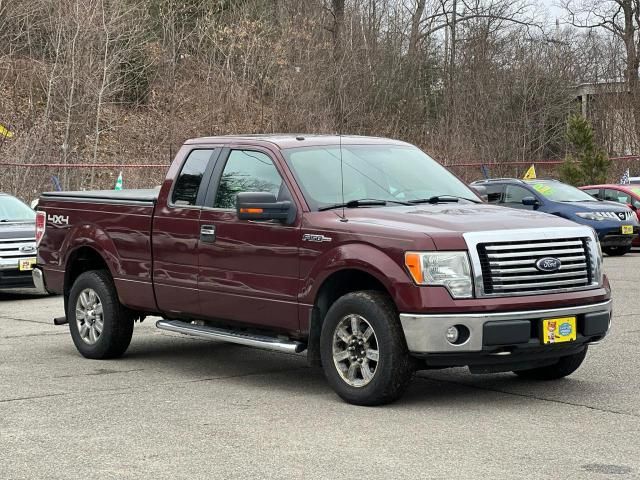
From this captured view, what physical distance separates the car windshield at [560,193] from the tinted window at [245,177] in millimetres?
14905

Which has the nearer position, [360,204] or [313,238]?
[313,238]

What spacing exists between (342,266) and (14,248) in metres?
9.59

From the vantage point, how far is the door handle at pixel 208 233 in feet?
29.7

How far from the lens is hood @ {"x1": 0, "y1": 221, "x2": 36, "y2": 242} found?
16500 millimetres

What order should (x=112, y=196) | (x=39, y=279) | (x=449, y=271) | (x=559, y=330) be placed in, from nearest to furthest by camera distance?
(x=449, y=271) → (x=559, y=330) → (x=112, y=196) → (x=39, y=279)

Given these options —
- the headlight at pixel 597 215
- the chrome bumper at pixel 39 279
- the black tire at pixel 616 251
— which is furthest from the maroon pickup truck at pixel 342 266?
the black tire at pixel 616 251

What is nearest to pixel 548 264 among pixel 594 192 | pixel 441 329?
pixel 441 329

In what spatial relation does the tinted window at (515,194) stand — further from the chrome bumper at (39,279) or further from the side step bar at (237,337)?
the side step bar at (237,337)

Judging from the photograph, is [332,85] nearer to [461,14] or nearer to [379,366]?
[461,14]

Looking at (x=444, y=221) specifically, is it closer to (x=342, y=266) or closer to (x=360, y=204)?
(x=342, y=266)

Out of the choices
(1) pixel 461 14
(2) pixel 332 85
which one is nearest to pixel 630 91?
(1) pixel 461 14

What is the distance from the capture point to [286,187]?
8.63 meters

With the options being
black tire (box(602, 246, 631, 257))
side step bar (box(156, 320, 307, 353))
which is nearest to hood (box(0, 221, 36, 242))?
side step bar (box(156, 320, 307, 353))

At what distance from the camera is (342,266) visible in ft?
26.2
